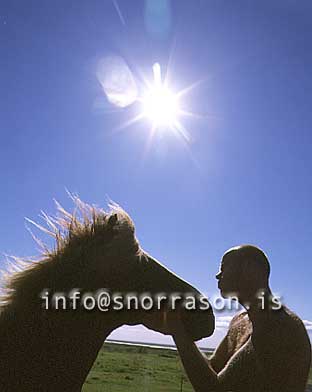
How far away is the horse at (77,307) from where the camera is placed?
2.57 meters

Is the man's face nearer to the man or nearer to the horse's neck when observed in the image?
the man

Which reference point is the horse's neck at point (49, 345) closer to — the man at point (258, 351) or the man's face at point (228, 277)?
the man at point (258, 351)

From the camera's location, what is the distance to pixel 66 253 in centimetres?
291

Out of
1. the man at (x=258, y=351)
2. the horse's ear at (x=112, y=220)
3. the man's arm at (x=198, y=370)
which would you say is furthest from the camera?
the man at (x=258, y=351)

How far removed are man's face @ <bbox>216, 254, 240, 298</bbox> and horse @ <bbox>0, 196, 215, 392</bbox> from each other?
27.1 inches

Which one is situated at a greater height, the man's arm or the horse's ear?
the horse's ear

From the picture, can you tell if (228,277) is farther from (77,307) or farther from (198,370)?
(77,307)

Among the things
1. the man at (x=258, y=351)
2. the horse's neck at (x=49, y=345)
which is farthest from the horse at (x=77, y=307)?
the man at (x=258, y=351)

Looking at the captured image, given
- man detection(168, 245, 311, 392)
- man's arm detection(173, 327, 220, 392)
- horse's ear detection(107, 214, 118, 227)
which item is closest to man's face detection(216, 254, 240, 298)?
man detection(168, 245, 311, 392)

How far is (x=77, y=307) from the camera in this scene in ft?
8.98

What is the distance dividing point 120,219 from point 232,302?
147cm

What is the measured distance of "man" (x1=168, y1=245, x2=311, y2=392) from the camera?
3.27 metres

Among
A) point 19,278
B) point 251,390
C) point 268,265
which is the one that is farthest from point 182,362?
point 19,278

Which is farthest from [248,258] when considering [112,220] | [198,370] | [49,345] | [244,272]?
[49,345]
